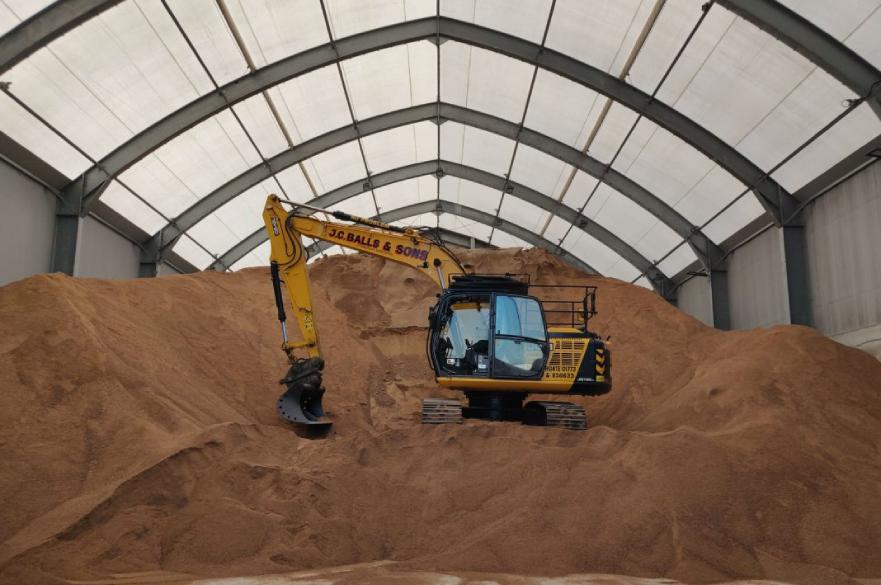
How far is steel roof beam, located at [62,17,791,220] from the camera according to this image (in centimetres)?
1848

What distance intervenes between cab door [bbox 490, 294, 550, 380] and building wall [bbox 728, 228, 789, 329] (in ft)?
29.7

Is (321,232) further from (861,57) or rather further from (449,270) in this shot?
(861,57)

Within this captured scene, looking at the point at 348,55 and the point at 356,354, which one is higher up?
the point at 348,55

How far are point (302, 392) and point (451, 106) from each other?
501 inches

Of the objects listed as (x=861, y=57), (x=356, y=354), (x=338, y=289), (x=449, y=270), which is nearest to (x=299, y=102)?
(x=338, y=289)

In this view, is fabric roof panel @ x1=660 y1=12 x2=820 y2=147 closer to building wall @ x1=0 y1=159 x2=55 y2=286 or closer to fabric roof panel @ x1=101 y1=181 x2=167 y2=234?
fabric roof panel @ x1=101 y1=181 x2=167 y2=234

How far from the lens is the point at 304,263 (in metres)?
13.8

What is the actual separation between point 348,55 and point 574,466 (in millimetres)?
13197

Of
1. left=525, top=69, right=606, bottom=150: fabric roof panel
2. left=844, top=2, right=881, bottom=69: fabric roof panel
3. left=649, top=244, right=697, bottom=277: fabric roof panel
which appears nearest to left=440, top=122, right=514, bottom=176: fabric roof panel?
left=525, top=69, right=606, bottom=150: fabric roof panel

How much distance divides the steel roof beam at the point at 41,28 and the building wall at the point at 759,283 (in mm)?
16091

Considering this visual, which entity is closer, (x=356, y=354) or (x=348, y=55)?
(x=356, y=354)

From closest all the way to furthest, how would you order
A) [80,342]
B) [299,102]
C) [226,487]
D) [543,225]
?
[226,487], [80,342], [299,102], [543,225]

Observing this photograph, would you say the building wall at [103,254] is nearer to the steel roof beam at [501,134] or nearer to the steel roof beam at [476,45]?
the steel roof beam at [501,134]

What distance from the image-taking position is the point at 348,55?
755 inches
